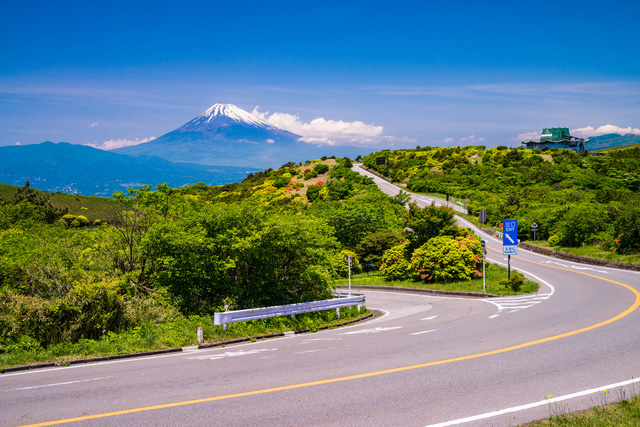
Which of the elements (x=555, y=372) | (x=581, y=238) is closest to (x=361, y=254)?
(x=581, y=238)

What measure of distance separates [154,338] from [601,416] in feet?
32.9

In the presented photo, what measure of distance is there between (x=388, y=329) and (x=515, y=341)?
13.4 ft

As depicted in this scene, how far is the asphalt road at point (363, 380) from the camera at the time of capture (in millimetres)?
6629

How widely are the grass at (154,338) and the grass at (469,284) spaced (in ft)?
42.3

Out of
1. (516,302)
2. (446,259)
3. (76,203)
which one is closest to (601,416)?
(516,302)

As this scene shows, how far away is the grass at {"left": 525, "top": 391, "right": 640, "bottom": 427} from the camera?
5.80m

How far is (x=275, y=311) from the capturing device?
14.2 metres

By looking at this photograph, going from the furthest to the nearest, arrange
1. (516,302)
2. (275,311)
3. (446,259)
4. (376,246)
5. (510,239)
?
(376,246) → (446,259) → (510,239) → (516,302) → (275,311)

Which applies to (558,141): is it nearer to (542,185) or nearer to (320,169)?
(542,185)

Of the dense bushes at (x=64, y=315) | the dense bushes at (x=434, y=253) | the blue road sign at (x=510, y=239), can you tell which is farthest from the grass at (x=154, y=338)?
the dense bushes at (x=434, y=253)

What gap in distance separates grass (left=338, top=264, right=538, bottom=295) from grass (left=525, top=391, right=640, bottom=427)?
18446 mm

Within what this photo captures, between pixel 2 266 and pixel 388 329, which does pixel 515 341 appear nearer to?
pixel 388 329

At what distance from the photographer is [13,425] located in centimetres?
641

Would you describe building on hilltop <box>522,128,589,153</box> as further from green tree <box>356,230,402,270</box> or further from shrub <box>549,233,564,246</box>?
green tree <box>356,230,402,270</box>
